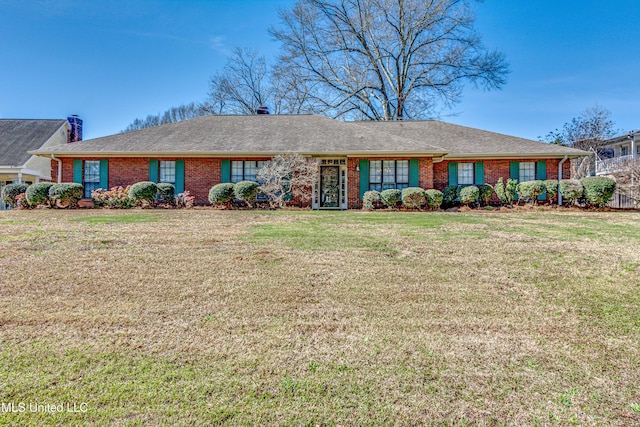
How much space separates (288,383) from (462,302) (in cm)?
255

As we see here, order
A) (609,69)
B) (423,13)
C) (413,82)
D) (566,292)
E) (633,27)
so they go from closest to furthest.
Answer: (566,292) → (633,27) → (609,69) → (423,13) → (413,82)

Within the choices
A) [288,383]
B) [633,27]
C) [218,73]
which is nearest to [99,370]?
[288,383]

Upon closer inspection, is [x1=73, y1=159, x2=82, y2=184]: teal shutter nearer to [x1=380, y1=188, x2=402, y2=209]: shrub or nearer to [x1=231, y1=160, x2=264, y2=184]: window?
[x1=231, y1=160, x2=264, y2=184]: window

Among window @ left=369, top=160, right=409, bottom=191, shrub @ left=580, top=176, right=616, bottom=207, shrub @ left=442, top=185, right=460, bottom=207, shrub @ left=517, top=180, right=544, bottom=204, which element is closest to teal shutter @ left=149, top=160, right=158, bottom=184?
window @ left=369, top=160, right=409, bottom=191

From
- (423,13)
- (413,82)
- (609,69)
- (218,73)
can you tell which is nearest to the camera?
(609,69)

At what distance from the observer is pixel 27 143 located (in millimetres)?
21406

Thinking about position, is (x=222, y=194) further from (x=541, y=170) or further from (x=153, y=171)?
(x=541, y=170)

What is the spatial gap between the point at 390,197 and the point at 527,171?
6.84m

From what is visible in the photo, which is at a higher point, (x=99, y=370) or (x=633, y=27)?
(x=633, y=27)

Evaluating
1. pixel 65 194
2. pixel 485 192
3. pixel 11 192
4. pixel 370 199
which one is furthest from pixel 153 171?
pixel 485 192

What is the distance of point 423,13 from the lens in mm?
26125

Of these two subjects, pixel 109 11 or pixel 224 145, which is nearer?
pixel 109 11

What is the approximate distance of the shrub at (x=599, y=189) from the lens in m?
13.4

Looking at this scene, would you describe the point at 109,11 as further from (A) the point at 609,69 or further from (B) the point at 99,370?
(A) the point at 609,69
